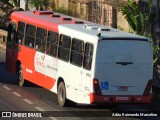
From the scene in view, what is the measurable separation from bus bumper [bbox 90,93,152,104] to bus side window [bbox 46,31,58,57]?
366 cm

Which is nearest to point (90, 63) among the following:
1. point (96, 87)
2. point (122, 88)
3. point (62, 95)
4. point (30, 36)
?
point (96, 87)

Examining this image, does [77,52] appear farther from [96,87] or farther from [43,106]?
[43,106]

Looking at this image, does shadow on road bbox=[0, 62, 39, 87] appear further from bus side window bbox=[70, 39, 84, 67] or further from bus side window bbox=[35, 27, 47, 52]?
bus side window bbox=[70, 39, 84, 67]

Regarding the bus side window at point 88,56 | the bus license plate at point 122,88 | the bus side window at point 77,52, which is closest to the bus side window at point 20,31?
the bus side window at point 77,52

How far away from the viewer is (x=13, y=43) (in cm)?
2708

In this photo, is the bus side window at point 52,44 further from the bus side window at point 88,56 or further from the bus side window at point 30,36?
the bus side window at point 88,56

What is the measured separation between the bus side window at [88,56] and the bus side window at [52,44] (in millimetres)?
2711

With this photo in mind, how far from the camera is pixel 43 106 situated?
21.9 m

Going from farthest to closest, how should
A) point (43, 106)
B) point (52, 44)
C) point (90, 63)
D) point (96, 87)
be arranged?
point (52, 44) → point (43, 106) → point (90, 63) → point (96, 87)

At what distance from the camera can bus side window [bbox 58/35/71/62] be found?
21969mm

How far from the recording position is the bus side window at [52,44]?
23.0 m

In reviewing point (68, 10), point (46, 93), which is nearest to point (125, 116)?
point (46, 93)

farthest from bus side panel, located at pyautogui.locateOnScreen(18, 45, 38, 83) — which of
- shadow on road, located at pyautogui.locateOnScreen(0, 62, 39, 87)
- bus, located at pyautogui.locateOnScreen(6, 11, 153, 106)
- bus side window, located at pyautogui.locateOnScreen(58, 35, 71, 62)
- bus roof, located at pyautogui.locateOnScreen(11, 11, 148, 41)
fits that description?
bus side window, located at pyautogui.locateOnScreen(58, 35, 71, 62)

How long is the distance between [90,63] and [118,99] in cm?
145
